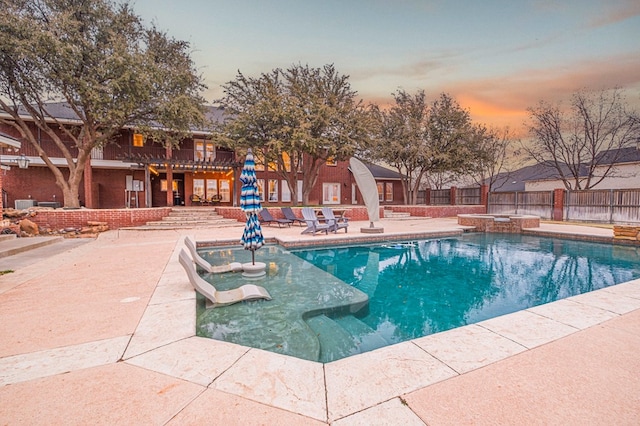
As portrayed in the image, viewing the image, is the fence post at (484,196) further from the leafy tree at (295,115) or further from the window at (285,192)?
the window at (285,192)

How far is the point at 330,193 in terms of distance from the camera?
26156 millimetres

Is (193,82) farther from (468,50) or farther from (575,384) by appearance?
(575,384)

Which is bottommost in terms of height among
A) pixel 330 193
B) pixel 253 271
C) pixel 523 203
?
pixel 253 271

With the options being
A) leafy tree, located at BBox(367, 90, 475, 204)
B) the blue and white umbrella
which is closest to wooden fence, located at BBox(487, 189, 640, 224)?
leafy tree, located at BBox(367, 90, 475, 204)

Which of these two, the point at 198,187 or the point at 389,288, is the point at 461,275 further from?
the point at 198,187

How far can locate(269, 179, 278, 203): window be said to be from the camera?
76.6 feet

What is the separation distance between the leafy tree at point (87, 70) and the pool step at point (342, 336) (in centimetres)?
1347

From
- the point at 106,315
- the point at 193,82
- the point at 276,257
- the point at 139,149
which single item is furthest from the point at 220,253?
the point at 139,149

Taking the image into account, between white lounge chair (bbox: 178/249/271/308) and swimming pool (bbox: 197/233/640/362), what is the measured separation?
0.47 ft

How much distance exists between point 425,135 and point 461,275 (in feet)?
62.4

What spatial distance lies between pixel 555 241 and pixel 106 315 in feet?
47.2

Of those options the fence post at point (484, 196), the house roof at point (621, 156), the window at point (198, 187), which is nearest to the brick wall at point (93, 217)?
the window at point (198, 187)

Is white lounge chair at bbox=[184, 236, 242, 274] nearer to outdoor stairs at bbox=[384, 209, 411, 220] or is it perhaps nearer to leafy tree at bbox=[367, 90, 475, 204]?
outdoor stairs at bbox=[384, 209, 411, 220]

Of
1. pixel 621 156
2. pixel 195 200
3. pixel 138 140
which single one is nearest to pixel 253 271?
pixel 195 200
